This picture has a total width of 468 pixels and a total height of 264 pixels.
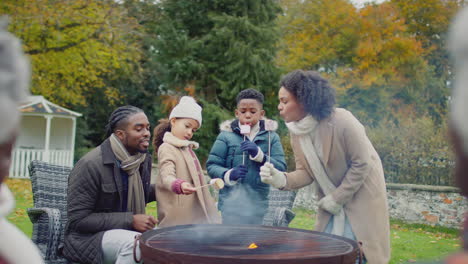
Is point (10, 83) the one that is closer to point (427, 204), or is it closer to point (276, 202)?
point (276, 202)

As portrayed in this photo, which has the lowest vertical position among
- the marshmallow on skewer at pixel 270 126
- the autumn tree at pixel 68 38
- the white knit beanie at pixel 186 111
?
the marshmallow on skewer at pixel 270 126

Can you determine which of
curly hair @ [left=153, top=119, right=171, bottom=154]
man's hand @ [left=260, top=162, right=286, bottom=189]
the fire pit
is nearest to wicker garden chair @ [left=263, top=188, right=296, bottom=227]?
man's hand @ [left=260, top=162, right=286, bottom=189]

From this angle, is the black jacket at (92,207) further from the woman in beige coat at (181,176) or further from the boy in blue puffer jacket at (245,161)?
the boy in blue puffer jacket at (245,161)

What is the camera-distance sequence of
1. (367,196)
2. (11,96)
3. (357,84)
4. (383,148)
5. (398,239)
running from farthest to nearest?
(357,84) → (383,148) → (398,239) → (367,196) → (11,96)

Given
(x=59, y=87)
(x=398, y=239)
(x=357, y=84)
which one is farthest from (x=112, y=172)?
(x=357, y=84)

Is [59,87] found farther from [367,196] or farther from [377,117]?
[367,196]

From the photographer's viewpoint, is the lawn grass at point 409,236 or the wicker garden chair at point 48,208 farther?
the lawn grass at point 409,236

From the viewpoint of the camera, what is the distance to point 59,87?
1503cm

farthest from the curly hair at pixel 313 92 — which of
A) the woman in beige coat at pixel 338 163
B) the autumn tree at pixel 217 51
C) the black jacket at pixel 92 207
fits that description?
the autumn tree at pixel 217 51

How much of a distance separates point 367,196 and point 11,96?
2.53 m

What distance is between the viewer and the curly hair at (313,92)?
3039mm

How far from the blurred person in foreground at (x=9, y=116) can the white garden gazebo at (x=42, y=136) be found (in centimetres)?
1419

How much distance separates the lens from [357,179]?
9.73 ft

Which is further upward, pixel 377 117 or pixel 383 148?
pixel 377 117
